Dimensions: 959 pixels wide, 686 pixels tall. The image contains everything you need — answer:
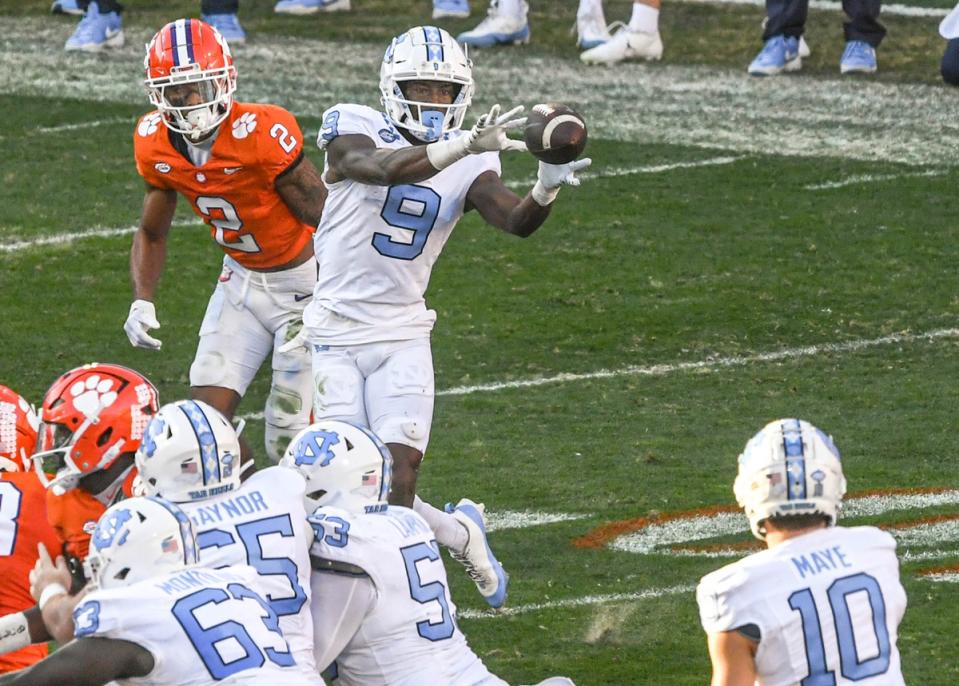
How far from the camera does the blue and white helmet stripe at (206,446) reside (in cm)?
458

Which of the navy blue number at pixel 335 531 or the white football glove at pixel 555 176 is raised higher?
the white football glove at pixel 555 176

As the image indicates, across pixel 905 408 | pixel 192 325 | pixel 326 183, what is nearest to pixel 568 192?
pixel 192 325

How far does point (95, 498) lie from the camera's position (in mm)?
5156

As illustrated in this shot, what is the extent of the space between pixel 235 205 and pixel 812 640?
3.30m

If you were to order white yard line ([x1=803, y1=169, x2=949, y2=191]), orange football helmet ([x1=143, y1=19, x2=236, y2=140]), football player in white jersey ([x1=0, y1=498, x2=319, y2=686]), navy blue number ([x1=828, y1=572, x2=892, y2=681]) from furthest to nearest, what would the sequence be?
1. white yard line ([x1=803, y1=169, x2=949, y2=191])
2. orange football helmet ([x1=143, y1=19, x2=236, y2=140])
3. navy blue number ([x1=828, y1=572, x2=892, y2=681])
4. football player in white jersey ([x1=0, y1=498, x2=319, y2=686])

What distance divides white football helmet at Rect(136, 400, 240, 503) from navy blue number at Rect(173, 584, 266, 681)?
61 centimetres

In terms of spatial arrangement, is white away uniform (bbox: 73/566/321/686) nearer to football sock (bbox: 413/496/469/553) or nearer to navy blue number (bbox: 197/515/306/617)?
navy blue number (bbox: 197/515/306/617)

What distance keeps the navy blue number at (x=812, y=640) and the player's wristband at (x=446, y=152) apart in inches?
78.0

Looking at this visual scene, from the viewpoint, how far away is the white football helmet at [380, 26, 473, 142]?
6047 mm

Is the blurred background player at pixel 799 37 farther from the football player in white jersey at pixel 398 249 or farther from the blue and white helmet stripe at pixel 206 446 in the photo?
the blue and white helmet stripe at pixel 206 446

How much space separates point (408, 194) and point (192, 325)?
3.18 metres

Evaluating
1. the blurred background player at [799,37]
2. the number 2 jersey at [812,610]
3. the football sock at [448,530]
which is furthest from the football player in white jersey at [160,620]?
the blurred background player at [799,37]

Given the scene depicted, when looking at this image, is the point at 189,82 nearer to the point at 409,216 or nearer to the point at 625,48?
the point at 409,216

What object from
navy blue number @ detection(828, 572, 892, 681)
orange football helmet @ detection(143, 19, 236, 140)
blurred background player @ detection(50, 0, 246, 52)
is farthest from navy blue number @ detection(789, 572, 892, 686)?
blurred background player @ detection(50, 0, 246, 52)
